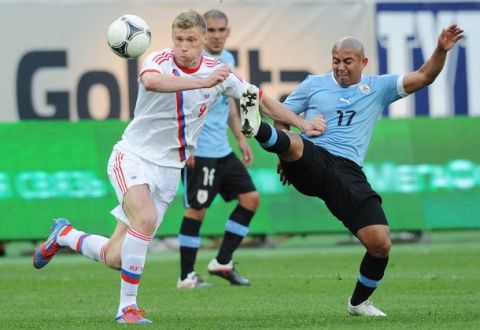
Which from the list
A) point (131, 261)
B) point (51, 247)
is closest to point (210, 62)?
point (131, 261)

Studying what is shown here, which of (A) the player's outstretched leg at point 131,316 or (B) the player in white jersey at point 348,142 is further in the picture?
(B) the player in white jersey at point 348,142

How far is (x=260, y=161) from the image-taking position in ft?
64.1

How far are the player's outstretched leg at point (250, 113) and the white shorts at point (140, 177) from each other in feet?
2.60

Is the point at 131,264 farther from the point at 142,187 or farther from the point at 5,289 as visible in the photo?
the point at 5,289

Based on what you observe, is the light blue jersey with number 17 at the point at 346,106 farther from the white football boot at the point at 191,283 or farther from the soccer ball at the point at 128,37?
the white football boot at the point at 191,283

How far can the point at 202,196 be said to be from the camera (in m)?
12.8

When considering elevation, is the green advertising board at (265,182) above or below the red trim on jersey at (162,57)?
below

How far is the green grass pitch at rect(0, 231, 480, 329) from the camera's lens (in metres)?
8.92

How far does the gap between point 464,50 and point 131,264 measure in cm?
1342

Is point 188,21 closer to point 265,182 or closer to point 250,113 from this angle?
point 250,113

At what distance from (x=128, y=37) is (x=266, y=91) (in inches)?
449

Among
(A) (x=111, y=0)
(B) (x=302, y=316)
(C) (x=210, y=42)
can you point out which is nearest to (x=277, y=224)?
(A) (x=111, y=0)

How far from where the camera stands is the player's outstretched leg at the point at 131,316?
870cm

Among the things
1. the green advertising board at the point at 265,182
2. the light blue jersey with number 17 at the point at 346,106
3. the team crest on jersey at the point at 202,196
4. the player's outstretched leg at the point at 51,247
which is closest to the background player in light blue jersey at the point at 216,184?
the team crest on jersey at the point at 202,196
